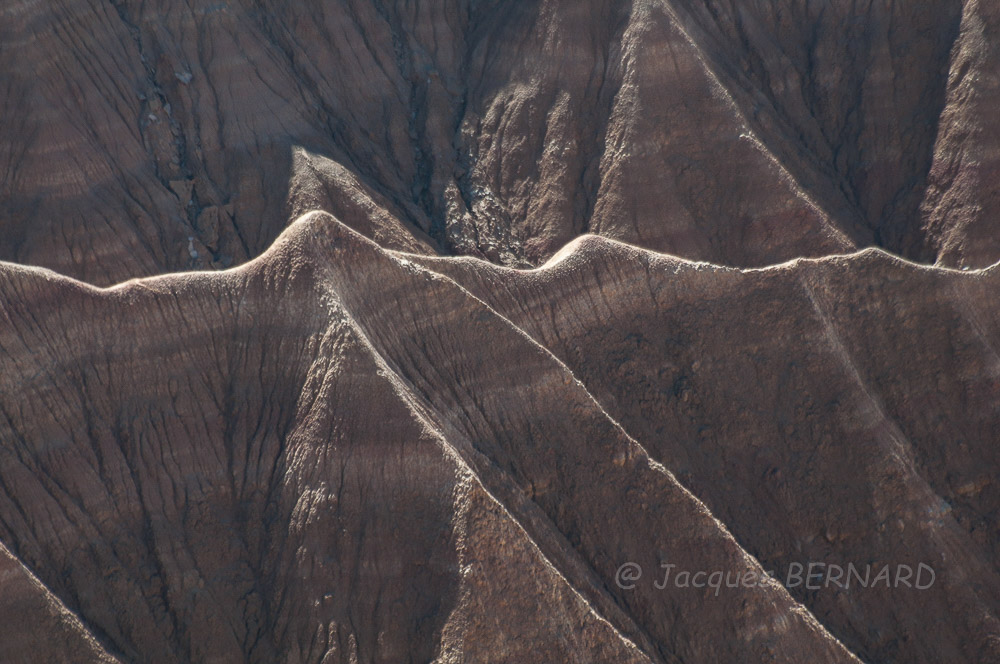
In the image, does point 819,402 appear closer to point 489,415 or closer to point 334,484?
point 489,415

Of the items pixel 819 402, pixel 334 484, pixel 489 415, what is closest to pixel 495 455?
pixel 489 415

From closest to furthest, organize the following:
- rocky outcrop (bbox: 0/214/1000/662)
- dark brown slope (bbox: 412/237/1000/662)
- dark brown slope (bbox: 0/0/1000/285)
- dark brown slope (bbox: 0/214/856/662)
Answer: dark brown slope (bbox: 0/214/856/662), rocky outcrop (bbox: 0/214/1000/662), dark brown slope (bbox: 412/237/1000/662), dark brown slope (bbox: 0/0/1000/285)

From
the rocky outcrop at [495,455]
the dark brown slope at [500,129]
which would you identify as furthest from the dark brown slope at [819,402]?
the dark brown slope at [500,129]

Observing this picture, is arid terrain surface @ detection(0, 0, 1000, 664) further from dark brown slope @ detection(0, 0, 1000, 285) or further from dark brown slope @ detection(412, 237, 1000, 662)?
dark brown slope @ detection(0, 0, 1000, 285)

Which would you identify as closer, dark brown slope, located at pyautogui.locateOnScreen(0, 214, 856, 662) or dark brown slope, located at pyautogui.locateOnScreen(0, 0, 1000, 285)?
dark brown slope, located at pyautogui.locateOnScreen(0, 214, 856, 662)

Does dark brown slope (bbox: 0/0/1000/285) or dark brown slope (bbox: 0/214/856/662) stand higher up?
dark brown slope (bbox: 0/0/1000/285)

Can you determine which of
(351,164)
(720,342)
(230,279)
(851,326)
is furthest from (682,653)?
(351,164)

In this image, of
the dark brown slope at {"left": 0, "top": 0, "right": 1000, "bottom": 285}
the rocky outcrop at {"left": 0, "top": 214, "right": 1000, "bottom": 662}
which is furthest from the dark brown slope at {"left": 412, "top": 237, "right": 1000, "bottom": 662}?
the dark brown slope at {"left": 0, "top": 0, "right": 1000, "bottom": 285}
